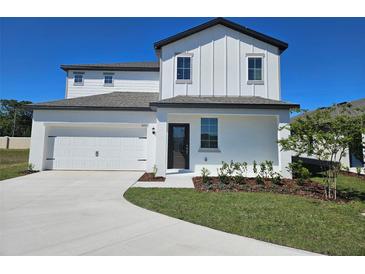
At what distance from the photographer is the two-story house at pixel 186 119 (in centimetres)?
1080

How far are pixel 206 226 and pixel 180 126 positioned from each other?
7618 mm

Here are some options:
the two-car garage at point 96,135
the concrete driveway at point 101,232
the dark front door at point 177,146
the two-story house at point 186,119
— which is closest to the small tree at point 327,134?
the two-story house at point 186,119

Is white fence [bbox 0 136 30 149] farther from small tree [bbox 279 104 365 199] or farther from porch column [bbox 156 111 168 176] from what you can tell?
small tree [bbox 279 104 365 199]

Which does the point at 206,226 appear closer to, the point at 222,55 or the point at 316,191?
the point at 316,191

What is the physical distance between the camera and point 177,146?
1115 cm

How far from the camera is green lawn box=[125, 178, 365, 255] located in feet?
11.0

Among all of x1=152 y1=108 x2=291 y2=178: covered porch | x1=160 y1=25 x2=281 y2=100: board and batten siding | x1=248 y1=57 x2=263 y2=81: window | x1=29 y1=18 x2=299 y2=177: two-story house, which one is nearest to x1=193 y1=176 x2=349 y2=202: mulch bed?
x1=152 y1=108 x2=291 y2=178: covered porch

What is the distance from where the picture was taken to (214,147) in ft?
35.4

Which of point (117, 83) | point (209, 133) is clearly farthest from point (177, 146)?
point (117, 83)

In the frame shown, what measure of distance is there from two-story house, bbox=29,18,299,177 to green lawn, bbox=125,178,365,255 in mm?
4446

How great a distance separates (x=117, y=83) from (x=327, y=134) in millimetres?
13388

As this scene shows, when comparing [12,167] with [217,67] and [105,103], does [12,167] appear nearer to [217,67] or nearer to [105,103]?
[105,103]

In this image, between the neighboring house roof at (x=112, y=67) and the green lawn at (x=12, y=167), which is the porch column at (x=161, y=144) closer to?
the green lawn at (x=12, y=167)
